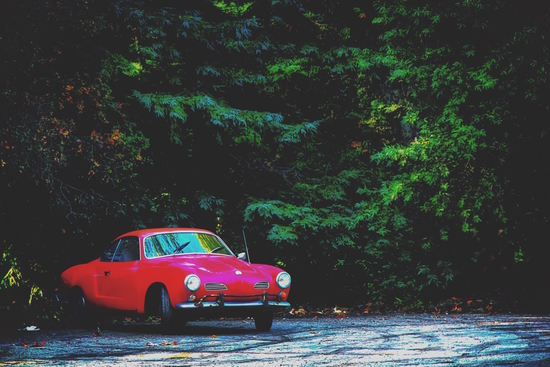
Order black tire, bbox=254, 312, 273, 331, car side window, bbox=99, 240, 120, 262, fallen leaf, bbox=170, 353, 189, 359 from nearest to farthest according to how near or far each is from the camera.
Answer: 1. fallen leaf, bbox=170, 353, 189, 359
2. black tire, bbox=254, 312, 273, 331
3. car side window, bbox=99, 240, 120, 262

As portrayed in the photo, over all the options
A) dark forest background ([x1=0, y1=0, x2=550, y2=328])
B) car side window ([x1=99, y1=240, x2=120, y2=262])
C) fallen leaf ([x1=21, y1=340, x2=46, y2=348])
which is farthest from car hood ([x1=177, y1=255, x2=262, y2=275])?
A: dark forest background ([x1=0, y1=0, x2=550, y2=328])

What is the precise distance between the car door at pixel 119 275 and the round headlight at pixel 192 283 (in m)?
1.32

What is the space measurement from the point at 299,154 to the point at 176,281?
1018 cm

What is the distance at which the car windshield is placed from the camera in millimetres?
13477

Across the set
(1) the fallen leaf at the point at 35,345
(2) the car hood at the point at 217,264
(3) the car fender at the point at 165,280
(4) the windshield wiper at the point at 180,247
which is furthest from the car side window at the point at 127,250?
(1) the fallen leaf at the point at 35,345

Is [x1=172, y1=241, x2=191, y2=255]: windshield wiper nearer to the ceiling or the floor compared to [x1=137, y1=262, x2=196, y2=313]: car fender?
nearer to the ceiling

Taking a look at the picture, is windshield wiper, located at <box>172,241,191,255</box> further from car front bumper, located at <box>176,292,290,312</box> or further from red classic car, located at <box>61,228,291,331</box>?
car front bumper, located at <box>176,292,290,312</box>

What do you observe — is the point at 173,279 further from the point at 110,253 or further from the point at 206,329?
the point at 110,253

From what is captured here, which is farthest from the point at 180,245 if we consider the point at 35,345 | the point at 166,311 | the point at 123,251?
the point at 35,345

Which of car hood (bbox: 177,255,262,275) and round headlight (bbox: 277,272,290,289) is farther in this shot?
round headlight (bbox: 277,272,290,289)

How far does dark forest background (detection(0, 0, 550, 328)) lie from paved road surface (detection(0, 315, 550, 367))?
4182mm

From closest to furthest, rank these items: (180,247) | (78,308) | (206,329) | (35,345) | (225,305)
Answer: (35,345) → (225,305) → (180,247) → (206,329) → (78,308)

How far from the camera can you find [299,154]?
22.0m

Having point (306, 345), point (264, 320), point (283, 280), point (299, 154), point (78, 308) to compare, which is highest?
point (299, 154)
